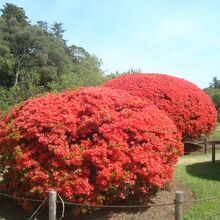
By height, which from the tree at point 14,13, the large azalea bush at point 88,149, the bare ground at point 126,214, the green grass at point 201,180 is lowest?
the bare ground at point 126,214

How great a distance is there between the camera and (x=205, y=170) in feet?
42.1

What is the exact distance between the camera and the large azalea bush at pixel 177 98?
1536 centimetres

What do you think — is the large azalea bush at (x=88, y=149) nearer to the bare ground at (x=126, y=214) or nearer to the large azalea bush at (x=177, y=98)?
the bare ground at (x=126, y=214)

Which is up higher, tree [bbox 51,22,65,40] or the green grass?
tree [bbox 51,22,65,40]

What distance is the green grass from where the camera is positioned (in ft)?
28.1

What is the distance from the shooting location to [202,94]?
16953 millimetres

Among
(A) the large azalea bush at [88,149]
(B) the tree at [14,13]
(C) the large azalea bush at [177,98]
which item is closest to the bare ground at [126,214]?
(A) the large azalea bush at [88,149]

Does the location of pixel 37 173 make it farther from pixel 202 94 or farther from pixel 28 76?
pixel 28 76

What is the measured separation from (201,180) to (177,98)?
4.85 m

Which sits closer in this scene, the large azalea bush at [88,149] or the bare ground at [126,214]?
the large azalea bush at [88,149]

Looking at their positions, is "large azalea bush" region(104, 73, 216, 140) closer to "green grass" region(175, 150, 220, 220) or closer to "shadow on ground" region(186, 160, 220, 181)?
"green grass" region(175, 150, 220, 220)

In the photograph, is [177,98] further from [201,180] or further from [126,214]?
[126,214]

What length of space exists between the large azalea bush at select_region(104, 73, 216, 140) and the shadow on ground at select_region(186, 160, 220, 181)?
2099 mm

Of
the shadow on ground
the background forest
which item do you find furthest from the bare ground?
the background forest
